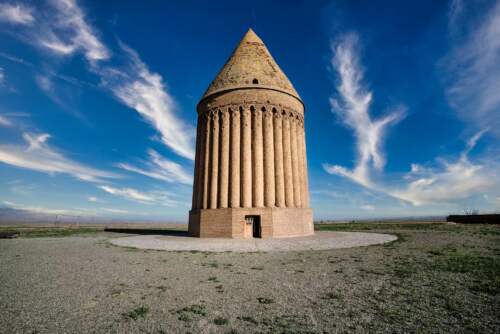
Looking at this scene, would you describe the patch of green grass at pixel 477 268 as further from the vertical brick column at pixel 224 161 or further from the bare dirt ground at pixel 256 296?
the vertical brick column at pixel 224 161

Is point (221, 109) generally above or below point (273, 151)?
above

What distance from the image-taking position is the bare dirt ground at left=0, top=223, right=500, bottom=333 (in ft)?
12.9

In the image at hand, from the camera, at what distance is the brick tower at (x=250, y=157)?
60.7 feet

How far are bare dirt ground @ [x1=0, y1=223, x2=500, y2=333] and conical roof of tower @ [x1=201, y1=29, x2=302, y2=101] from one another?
16032 mm

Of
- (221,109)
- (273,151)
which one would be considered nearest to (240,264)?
(273,151)

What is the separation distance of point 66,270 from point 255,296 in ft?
20.4

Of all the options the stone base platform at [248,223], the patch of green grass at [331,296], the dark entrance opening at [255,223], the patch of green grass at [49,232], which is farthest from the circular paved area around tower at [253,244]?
the patch of green grass at [49,232]

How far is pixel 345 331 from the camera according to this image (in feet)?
12.0

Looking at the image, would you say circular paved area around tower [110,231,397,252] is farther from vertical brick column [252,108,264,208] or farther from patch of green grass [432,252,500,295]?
patch of green grass [432,252,500,295]

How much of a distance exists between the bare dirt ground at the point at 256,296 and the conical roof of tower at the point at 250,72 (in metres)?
16.0

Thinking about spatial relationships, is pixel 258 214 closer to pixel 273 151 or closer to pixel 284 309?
pixel 273 151

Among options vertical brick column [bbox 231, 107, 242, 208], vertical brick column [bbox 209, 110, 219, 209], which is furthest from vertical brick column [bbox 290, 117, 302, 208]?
vertical brick column [bbox 209, 110, 219, 209]

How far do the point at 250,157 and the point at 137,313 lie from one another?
617 inches

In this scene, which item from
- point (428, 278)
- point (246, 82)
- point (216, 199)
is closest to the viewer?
point (428, 278)
